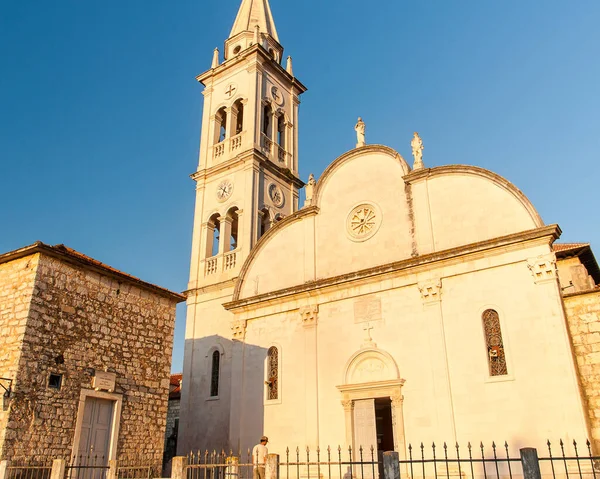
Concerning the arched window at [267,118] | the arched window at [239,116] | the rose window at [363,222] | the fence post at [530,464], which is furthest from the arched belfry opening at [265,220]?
the fence post at [530,464]

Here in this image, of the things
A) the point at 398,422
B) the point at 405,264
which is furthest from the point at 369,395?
the point at 405,264

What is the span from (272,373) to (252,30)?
19.7 meters

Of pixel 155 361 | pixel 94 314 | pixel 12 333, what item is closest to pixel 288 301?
pixel 155 361

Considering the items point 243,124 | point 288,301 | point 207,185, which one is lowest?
point 288,301

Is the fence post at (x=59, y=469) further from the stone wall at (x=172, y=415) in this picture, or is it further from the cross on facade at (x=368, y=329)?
the stone wall at (x=172, y=415)

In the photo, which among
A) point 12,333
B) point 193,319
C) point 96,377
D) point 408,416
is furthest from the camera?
point 193,319

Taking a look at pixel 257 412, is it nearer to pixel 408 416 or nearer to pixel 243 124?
pixel 408 416

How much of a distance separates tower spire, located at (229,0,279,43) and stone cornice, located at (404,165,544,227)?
16.6 m

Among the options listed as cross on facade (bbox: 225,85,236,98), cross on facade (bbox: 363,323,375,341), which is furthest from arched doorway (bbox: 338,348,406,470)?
cross on facade (bbox: 225,85,236,98)

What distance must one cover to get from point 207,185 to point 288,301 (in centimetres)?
991

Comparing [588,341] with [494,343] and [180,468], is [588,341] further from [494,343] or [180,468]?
[180,468]

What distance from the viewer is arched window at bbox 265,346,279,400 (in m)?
18.3

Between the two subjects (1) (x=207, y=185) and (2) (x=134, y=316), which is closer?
(2) (x=134, y=316)

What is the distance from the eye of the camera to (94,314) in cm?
1457
